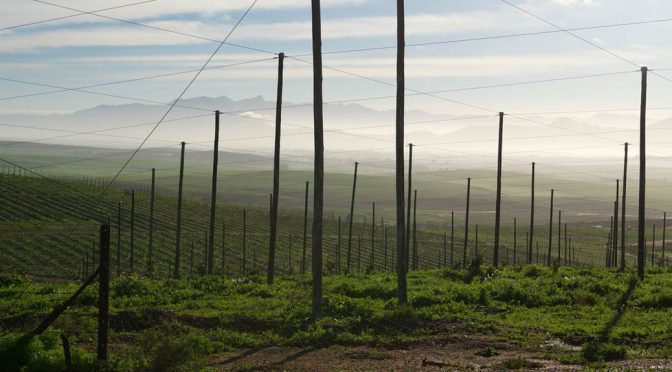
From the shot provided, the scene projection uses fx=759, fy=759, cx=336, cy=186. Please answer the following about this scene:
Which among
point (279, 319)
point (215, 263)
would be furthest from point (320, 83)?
point (215, 263)

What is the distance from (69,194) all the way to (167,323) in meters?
71.3

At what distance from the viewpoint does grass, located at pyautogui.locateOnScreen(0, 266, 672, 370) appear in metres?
18.7

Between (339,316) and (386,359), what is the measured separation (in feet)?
18.6

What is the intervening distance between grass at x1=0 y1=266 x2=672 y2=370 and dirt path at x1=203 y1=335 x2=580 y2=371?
440mm

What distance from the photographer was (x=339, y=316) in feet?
79.1

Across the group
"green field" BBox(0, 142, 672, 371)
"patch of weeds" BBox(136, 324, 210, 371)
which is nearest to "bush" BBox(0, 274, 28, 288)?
"green field" BBox(0, 142, 672, 371)

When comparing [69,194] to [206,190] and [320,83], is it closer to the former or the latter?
[320,83]

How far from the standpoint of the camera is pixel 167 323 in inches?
829

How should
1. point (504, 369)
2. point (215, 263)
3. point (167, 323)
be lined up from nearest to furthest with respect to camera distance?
point (504, 369)
point (167, 323)
point (215, 263)

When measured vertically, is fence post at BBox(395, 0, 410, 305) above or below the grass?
above

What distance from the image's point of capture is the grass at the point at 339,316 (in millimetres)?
18688

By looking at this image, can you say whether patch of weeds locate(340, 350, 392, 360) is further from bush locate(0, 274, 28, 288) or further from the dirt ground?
bush locate(0, 274, 28, 288)

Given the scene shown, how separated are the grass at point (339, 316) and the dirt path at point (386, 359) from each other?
17.3 inches

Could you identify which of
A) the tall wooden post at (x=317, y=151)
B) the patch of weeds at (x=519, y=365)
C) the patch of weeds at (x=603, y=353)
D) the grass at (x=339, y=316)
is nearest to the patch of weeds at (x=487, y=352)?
the grass at (x=339, y=316)
